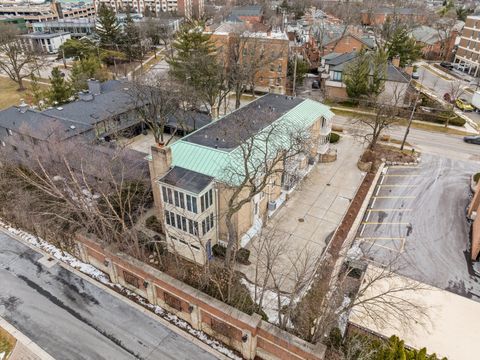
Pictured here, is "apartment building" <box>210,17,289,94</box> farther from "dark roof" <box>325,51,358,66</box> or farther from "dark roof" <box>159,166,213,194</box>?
"dark roof" <box>159,166,213,194</box>

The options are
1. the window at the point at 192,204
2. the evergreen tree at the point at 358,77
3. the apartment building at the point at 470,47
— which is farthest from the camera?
the apartment building at the point at 470,47

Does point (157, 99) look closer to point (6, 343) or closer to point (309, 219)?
point (309, 219)

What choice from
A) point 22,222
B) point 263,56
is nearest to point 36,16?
point 263,56

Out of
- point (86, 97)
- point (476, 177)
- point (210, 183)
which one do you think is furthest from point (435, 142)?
point (86, 97)

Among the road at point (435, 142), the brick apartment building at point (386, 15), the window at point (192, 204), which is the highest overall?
the brick apartment building at point (386, 15)

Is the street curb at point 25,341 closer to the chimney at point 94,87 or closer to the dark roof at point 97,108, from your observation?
the dark roof at point 97,108

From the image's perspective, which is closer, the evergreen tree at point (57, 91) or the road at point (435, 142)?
the road at point (435, 142)

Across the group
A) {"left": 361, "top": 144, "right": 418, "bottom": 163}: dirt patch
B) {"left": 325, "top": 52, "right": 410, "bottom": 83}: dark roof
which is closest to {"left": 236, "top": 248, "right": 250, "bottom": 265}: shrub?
{"left": 361, "top": 144, "right": 418, "bottom": 163}: dirt patch

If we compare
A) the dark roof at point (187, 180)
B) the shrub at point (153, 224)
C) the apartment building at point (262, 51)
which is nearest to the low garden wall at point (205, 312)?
the shrub at point (153, 224)
